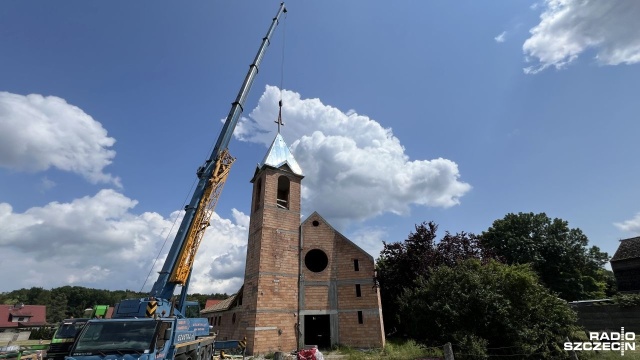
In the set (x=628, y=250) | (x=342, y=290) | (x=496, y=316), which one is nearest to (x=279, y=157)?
(x=342, y=290)

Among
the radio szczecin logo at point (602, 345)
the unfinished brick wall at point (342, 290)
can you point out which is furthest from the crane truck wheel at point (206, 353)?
the radio szczecin logo at point (602, 345)

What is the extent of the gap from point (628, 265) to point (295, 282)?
129 ft

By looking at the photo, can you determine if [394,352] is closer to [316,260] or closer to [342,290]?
[342,290]

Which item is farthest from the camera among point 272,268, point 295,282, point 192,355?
point 295,282

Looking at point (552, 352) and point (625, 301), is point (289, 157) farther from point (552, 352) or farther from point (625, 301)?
point (625, 301)

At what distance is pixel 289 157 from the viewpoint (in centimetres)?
2794

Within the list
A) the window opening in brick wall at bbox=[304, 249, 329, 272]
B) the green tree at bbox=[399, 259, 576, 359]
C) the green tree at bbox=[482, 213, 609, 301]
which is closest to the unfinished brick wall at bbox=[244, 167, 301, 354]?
the window opening in brick wall at bbox=[304, 249, 329, 272]

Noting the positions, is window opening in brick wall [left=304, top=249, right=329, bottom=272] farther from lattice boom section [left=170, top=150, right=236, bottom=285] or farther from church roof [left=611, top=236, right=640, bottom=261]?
church roof [left=611, top=236, right=640, bottom=261]

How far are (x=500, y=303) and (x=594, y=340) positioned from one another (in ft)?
16.0

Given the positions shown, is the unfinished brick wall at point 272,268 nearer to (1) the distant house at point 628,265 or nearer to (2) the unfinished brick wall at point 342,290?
(2) the unfinished brick wall at point 342,290

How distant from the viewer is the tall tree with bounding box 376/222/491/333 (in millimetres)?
23891

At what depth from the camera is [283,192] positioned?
92.4 feet

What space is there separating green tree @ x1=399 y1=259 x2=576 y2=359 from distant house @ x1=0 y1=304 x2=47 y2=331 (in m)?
72.7

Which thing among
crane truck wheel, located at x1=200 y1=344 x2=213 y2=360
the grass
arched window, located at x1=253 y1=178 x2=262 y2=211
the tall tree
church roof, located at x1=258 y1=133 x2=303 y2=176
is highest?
church roof, located at x1=258 y1=133 x2=303 y2=176
